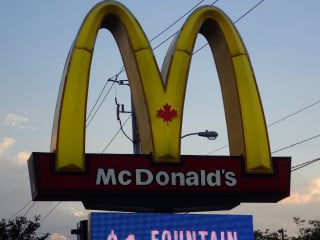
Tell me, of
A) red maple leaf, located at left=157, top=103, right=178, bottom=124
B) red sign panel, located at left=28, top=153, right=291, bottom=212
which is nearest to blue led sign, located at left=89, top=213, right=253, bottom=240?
red sign panel, located at left=28, top=153, right=291, bottom=212

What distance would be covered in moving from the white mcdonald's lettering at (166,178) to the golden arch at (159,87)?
0.38 m

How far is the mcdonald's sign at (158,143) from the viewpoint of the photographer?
13930mm

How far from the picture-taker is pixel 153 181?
46.6 feet

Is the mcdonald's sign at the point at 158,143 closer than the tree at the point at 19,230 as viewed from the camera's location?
Yes

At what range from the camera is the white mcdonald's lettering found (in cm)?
1402

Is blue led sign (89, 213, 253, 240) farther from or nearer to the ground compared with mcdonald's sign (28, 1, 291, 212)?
nearer to the ground

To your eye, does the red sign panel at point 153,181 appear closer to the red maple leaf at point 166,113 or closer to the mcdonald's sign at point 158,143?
the mcdonald's sign at point 158,143

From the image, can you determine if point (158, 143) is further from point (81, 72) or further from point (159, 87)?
point (81, 72)

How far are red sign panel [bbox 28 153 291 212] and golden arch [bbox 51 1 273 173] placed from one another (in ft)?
0.76

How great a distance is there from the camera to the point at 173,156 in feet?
47.1

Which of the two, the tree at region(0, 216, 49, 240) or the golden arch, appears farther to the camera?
the tree at region(0, 216, 49, 240)

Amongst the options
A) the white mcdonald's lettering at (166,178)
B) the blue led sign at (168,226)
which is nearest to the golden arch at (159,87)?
the white mcdonald's lettering at (166,178)

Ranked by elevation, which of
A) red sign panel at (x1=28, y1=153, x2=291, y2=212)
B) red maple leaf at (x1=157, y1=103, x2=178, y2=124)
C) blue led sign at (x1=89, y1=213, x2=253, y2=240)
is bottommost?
blue led sign at (x1=89, y1=213, x2=253, y2=240)

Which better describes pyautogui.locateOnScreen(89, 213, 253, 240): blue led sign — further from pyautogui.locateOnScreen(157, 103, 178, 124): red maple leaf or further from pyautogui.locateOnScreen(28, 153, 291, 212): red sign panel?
pyautogui.locateOnScreen(157, 103, 178, 124): red maple leaf
